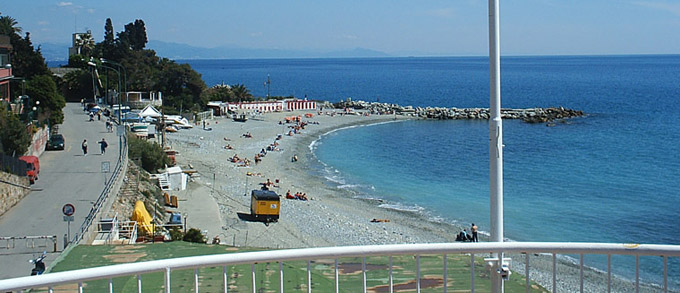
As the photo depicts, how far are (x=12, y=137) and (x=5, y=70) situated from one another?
11.9 meters

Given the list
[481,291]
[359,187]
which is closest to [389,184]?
[359,187]

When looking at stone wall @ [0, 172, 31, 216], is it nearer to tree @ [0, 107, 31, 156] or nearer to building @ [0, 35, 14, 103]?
tree @ [0, 107, 31, 156]

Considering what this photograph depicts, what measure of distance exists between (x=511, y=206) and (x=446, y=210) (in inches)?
147

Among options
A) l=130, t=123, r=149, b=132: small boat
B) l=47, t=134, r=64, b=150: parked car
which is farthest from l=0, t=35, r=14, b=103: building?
l=130, t=123, r=149, b=132: small boat

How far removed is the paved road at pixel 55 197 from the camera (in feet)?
52.8

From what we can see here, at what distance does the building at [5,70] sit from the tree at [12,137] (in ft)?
28.8

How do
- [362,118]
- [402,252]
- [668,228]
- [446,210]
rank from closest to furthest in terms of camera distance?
[402,252], [668,228], [446,210], [362,118]

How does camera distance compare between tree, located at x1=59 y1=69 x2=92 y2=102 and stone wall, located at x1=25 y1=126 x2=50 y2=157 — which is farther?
tree, located at x1=59 y1=69 x2=92 y2=102

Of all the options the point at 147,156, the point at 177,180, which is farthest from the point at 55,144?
the point at 177,180

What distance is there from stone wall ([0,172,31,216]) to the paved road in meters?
0.21

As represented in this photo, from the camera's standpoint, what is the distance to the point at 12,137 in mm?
26281

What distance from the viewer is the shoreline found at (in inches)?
981

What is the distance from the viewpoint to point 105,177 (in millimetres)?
24562

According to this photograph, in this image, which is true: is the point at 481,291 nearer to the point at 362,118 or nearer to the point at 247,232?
the point at 247,232
